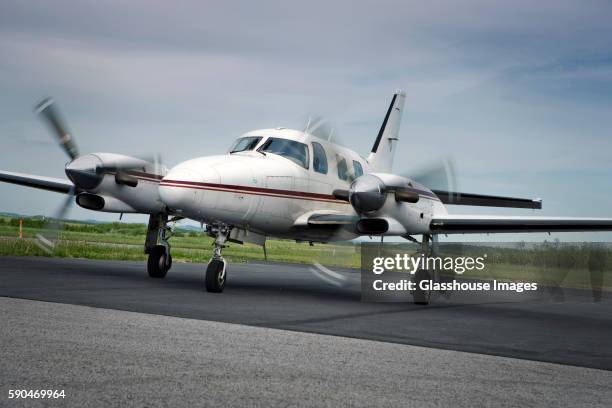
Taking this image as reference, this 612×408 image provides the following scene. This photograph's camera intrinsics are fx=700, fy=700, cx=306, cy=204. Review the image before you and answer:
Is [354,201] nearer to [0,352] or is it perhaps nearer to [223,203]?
[223,203]

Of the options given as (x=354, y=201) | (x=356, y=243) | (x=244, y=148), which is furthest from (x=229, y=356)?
(x=356, y=243)

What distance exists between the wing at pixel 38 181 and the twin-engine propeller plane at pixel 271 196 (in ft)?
0.10

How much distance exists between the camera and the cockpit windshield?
17.4 m

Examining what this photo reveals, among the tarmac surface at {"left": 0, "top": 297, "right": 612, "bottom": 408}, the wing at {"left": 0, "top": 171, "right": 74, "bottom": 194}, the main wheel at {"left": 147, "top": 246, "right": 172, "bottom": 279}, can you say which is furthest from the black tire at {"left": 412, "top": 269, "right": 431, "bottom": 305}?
the wing at {"left": 0, "top": 171, "right": 74, "bottom": 194}

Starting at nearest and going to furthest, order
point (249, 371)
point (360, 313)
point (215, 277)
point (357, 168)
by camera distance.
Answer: point (249, 371) < point (360, 313) < point (215, 277) < point (357, 168)

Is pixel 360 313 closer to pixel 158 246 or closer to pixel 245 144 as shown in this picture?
pixel 245 144

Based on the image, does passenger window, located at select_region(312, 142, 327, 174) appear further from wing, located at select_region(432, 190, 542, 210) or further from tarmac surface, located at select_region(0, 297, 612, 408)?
tarmac surface, located at select_region(0, 297, 612, 408)

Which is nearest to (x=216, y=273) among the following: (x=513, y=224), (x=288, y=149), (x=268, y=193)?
(x=268, y=193)

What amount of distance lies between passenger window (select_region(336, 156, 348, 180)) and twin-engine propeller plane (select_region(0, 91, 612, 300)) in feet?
0.09

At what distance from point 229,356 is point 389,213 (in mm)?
9932

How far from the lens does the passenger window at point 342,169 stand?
19.4 m

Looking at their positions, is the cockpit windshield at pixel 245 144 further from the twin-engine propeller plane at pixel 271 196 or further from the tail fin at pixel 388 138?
the tail fin at pixel 388 138

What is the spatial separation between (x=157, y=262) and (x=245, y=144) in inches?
176

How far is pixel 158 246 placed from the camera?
64.3 feet
